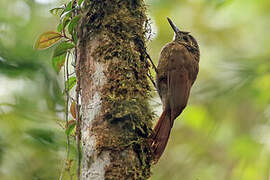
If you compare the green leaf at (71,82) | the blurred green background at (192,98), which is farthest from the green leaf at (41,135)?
the green leaf at (71,82)

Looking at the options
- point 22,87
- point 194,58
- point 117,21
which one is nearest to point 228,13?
point 194,58

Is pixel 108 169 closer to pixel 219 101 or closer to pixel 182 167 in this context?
pixel 182 167

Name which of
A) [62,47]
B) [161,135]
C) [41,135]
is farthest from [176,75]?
[41,135]

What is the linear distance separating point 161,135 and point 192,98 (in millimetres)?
1626

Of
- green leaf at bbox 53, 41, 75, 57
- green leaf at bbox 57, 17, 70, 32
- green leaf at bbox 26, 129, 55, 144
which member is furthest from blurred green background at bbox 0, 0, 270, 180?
green leaf at bbox 57, 17, 70, 32

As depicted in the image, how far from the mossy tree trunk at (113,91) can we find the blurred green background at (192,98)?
0.74ft

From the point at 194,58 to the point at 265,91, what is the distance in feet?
Answer: 3.98

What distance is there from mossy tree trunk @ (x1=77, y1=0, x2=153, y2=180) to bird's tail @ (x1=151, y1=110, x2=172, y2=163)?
0.78 feet

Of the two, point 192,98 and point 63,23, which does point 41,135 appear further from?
point 192,98

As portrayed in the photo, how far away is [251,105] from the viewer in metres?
5.31

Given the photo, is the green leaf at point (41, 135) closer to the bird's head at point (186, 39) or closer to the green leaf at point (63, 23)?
the green leaf at point (63, 23)

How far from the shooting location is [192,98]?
4.09m

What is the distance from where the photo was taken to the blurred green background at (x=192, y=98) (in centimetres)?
231

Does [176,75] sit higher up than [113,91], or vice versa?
[176,75]
